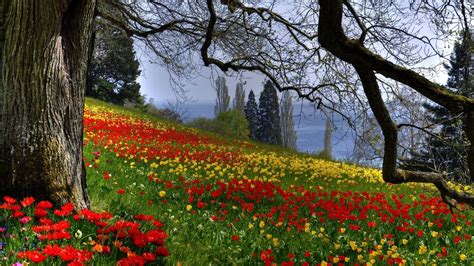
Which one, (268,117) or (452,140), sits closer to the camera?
(452,140)

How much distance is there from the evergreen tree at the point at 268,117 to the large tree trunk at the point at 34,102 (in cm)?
5257

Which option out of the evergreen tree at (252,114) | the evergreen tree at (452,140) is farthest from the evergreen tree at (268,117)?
the evergreen tree at (452,140)

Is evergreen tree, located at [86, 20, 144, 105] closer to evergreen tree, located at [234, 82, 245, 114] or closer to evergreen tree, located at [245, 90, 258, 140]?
evergreen tree, located at [234, 82, 245, 114]

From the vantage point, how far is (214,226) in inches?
209

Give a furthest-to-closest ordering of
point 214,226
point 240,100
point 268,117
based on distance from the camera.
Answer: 1. point 268,117
2. point 240,100
3. point 214,226

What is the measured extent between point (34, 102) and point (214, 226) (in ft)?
8.55

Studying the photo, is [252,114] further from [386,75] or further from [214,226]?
[386,75]

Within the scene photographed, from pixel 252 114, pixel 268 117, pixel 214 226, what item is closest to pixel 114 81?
pixel 268 117

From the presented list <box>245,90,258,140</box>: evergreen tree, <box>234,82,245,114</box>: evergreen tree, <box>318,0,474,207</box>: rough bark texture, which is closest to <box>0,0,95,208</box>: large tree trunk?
<box>318,0,474,207</box>: rough bark texture

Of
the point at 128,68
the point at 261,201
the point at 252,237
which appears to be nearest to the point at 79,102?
the point at 252,237

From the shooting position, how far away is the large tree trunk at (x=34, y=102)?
3.76 metres

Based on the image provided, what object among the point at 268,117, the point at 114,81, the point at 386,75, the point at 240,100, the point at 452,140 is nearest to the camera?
the point at 386,75

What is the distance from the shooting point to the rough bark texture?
3.12 metres

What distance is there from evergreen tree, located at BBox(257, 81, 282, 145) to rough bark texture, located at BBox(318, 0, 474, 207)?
52.3 meters
